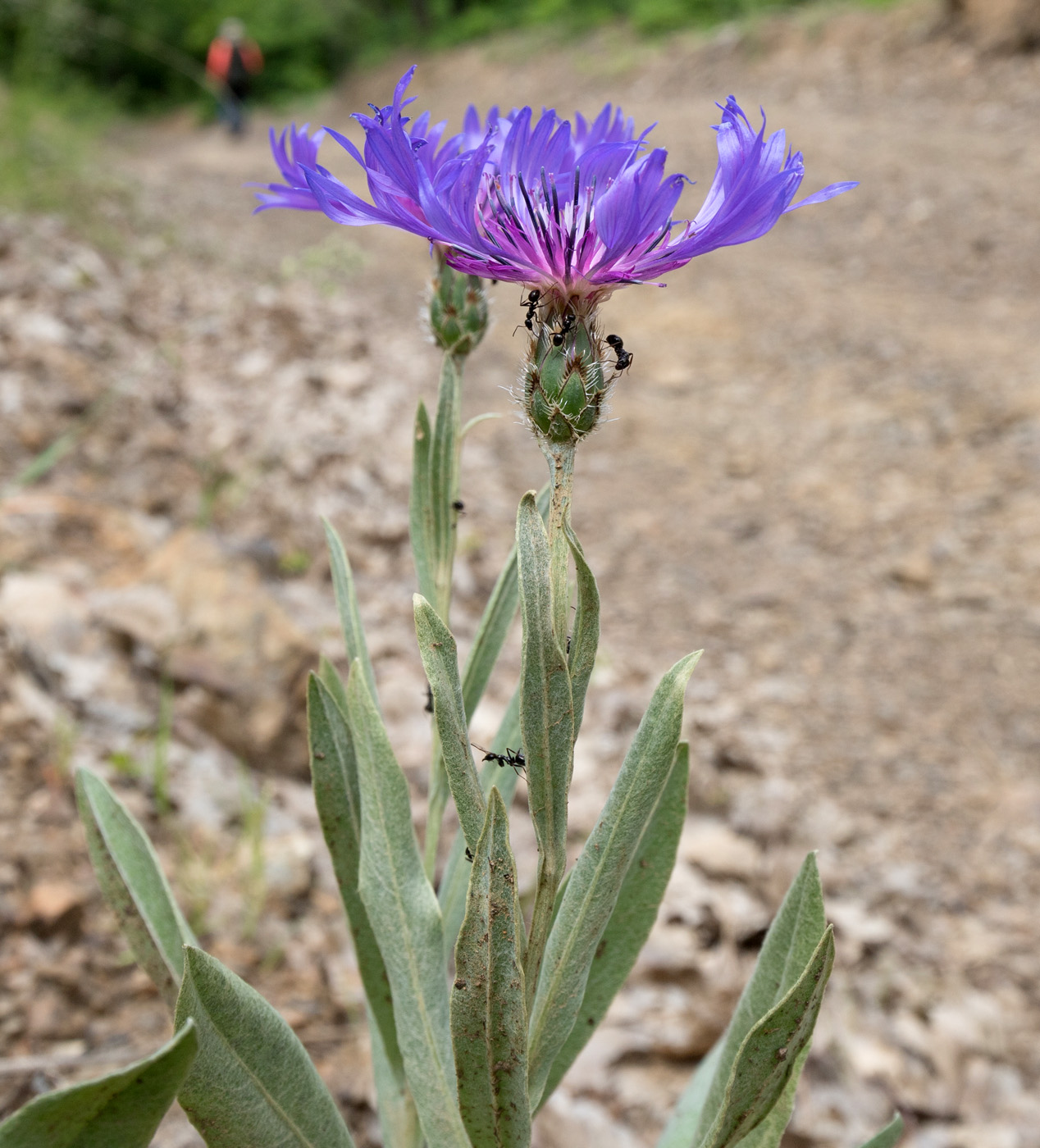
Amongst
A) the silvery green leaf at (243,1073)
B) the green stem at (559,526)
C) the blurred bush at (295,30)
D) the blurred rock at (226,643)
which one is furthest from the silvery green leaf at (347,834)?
the blurred bush at (295,30)

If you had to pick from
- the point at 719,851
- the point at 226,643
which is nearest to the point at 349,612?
the point at 226,643

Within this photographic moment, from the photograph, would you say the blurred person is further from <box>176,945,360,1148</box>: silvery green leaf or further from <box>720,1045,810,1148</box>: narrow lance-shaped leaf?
<box>720,1045,810,1148</box>: narrow lance-shaped leaf

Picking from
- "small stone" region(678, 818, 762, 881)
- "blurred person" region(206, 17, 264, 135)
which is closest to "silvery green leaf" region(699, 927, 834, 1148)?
"small stone" region(678, 818, 762, 881)

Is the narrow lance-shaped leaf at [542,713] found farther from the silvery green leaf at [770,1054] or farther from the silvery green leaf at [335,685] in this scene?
the silvery green leaf at [335,685]

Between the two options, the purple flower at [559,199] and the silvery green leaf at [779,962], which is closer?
the purple flower at [559,199]

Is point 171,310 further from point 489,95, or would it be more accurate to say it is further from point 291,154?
point 489,95
